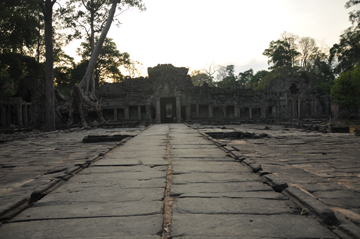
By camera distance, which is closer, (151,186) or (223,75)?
(151,186)

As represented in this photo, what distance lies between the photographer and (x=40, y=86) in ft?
94.4

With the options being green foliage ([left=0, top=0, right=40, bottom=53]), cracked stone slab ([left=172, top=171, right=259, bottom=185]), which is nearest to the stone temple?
green foliage ([left=0, top=0, right=40, bottom=53])

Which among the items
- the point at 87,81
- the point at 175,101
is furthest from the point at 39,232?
the point at 175,101

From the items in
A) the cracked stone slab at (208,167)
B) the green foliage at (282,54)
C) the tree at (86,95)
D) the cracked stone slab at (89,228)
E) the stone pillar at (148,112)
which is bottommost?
the cracked stone slab at (208,167)

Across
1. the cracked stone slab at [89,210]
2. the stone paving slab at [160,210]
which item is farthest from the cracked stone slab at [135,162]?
the cracked stone slab at [89,210]

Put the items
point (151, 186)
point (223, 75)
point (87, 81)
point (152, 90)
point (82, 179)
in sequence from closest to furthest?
point (151, 186) < point (82, 179) < point (87, 81) < point (152, 90) < point (223, 75)

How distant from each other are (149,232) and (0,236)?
3.82 ft

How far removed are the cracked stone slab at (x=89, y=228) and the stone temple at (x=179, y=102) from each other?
78.3 ft

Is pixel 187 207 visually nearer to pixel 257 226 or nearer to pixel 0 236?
pixel 257 226

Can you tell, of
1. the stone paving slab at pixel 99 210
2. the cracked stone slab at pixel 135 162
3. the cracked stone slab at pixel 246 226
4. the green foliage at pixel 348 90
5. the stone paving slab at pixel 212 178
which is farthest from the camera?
the green foliage at pixel 348 90

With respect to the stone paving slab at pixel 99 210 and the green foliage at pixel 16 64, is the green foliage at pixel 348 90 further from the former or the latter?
the green foliage at pixel 16 64

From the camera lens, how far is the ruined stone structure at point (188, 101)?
28.8m

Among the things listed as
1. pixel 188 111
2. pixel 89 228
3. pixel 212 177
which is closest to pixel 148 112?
pixel 188 111

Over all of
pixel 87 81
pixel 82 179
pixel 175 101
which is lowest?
pixel 82 179
